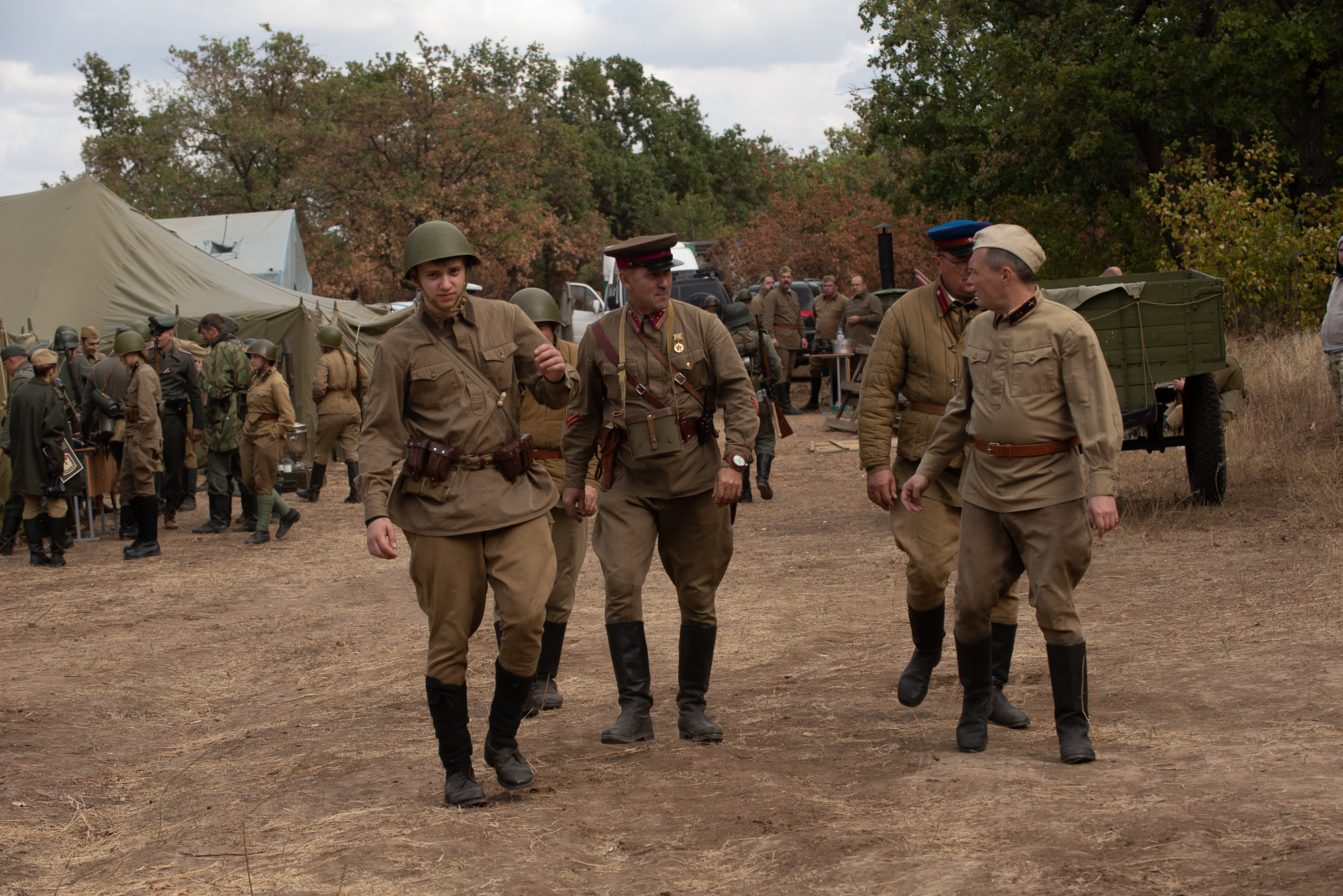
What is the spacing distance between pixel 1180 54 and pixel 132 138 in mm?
34935

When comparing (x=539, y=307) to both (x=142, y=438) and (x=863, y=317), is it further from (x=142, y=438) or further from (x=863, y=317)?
(x=863, y=317)

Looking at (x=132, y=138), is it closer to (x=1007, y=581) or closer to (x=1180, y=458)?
(x=1180, y=458)

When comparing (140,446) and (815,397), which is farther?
(815,397)

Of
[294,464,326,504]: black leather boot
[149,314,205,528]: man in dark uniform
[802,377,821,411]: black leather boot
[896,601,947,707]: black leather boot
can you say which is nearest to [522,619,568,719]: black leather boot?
[896,601,947,707]: black leather boot

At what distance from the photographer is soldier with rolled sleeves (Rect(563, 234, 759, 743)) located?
5.07 metres

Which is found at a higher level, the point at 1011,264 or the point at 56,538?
the point at 1011,264

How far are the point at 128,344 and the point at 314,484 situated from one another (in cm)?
331

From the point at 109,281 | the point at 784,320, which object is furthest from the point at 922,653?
the point at 109,281

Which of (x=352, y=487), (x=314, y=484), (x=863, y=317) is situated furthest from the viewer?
(x=863, y=317)

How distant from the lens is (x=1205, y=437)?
9781mm

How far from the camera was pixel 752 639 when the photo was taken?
7297 mm

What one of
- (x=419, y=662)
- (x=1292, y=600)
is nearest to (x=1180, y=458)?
(x=1292, y=600)

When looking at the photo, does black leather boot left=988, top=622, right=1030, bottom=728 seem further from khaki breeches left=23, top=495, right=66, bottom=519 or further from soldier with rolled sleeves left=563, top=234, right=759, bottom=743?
khaki breeches left=23, top=495, right=66, bottom=519

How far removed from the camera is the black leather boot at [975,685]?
190 inches
